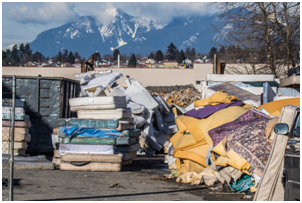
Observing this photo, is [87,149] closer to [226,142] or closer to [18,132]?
[18,132]

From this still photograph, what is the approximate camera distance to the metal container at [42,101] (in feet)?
30.2

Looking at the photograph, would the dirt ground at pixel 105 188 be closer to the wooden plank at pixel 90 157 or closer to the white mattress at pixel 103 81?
the wooden plank at pixel 90 157

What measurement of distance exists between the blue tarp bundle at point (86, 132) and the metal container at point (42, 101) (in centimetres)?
309

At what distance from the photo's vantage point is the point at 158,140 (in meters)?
10.4

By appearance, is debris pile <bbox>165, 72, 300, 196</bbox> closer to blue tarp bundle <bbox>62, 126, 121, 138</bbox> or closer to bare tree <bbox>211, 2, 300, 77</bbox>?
blue tarp bundle <bbox>62, 126, 121, 138</bbox>

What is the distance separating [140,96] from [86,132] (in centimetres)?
460

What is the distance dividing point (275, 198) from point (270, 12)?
14.3m

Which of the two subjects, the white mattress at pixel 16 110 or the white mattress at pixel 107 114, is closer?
the white mattress at pixel 107 114

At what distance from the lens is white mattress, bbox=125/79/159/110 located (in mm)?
10539

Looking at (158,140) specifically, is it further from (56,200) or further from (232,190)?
(56,200)

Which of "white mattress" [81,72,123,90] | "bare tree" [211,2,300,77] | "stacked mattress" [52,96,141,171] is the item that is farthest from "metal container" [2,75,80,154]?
"bare tree" [211,2,300,77]

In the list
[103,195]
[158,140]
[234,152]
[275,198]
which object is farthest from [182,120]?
[158,140]

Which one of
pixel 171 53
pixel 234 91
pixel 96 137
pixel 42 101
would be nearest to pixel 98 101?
pixel 96 137

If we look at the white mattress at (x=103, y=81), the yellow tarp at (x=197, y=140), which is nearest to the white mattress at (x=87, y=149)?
the yellow tarp at (x=197, y=140)
